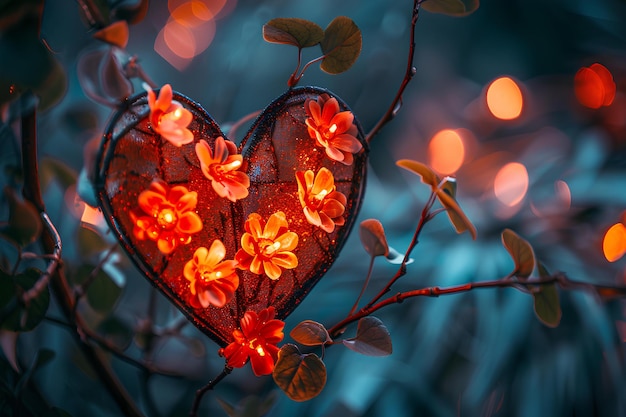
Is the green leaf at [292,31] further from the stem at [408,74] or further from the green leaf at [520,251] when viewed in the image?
the green leaf at [520,251]

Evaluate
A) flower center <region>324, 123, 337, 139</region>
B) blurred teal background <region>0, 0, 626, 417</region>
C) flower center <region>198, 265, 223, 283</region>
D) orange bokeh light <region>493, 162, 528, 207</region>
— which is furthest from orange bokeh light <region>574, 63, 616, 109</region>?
flower center <region>198, 265, 223, 283</region>

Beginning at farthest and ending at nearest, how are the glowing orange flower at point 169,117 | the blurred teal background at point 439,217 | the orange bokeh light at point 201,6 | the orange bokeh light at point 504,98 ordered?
the orange bokeh light at point 504,98, the orange bokeh light at point 201,6, the blurred teal background at point 439,217, the glowing orange flower at point 169,117

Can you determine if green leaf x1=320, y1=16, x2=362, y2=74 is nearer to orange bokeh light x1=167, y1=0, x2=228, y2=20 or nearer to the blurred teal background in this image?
the blurred teal background

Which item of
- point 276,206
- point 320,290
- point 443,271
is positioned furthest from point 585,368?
point 276,206

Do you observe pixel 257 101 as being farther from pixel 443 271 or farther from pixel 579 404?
pixel 579 404

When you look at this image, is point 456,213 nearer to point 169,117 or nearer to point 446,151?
point 169,117

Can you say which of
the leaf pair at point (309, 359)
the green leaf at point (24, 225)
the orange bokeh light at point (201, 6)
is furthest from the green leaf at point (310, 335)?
the orange bokeh light at point (201, 6)

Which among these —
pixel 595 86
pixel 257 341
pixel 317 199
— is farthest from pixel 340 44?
pixel 595 86

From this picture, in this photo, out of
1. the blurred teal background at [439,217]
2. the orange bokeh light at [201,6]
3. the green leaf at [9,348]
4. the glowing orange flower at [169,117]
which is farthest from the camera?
the orange bokeh light at [201,6]
